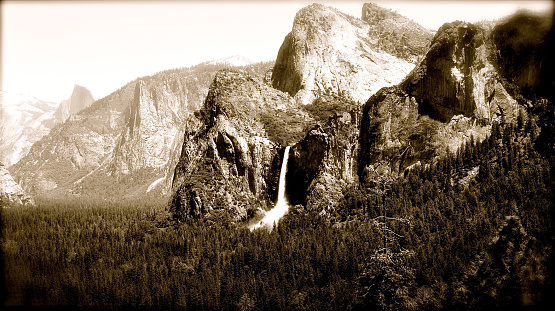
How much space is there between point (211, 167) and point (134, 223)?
2529cm

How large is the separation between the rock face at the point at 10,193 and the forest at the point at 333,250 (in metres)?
39.4

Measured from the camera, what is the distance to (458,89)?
347 ft

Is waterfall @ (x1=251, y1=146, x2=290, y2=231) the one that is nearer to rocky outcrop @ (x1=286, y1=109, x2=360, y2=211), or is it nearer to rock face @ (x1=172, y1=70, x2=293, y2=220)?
rock face @ (x1=172, y1=70, x2=293, y2=220)

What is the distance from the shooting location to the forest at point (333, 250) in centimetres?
5059

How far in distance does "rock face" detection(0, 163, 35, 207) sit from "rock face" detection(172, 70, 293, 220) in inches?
2364

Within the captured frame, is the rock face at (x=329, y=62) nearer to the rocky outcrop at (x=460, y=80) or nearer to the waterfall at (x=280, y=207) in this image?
the waterfall at (x=280, y=207)

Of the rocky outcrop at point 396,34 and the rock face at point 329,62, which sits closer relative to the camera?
the rock face at point 329,62

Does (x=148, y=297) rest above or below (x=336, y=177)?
below

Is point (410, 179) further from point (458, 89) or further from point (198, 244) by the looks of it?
point (198, 244)

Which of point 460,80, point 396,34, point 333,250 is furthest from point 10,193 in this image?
point 460,80

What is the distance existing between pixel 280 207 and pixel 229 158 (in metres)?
17.6

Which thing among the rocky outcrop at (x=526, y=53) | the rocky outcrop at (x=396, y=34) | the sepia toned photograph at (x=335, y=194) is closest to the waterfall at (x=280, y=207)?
the sepia toned photograph at (x=335, y=194)

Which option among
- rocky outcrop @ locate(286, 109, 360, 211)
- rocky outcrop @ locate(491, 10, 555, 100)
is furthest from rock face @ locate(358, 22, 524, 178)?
rocky outcrop @ locate(286, 109, 360, 211)

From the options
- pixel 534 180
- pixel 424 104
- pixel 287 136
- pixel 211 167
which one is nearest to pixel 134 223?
pixel 211 167
